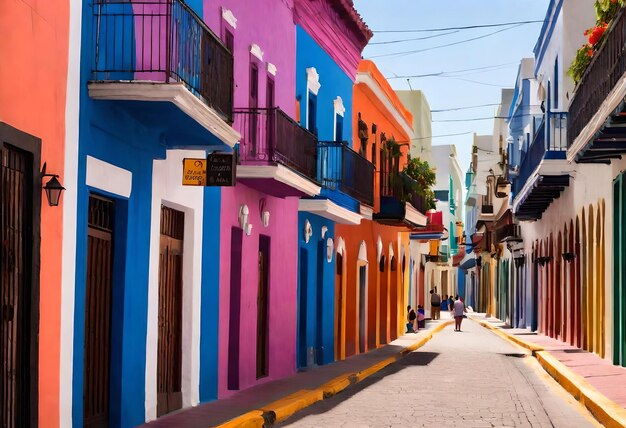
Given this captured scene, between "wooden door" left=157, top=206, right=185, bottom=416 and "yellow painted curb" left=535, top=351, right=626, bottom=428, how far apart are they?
16.2ft

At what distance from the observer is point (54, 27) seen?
31.5 feet

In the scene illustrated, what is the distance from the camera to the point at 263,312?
62.3ft

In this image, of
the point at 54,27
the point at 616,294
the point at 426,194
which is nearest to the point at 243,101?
the point at 54,27

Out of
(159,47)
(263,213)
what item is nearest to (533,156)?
(263,213)

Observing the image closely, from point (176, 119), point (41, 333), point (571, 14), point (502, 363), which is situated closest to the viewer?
point (41, 333)

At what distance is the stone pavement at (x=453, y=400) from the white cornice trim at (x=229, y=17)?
206 inches

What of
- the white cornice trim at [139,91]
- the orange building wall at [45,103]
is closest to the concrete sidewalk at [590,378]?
the white cornice trim at [139,91]

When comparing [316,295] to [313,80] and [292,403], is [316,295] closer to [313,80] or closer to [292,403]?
[313,80]

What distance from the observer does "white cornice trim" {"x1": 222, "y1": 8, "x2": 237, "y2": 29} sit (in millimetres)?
15633

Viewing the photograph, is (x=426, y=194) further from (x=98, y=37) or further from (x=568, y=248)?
(x=98, y=37)

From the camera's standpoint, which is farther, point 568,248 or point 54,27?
point 568,248

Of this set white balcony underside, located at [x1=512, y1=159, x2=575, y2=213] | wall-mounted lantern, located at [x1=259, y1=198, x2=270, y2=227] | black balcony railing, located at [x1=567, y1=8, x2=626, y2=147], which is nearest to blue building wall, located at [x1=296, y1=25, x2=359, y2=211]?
wall-mounted lantern, located at [x1=259, y1=198, x2=270, y2=227]

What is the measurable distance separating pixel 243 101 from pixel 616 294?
370 inches

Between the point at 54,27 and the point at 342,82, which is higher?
the point at 342,82
